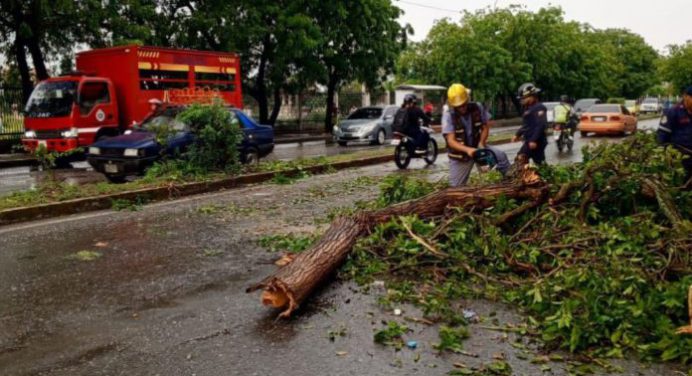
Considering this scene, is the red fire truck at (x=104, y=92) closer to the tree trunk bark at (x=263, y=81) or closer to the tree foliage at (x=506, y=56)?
the tree trunk bark at (x=263, y=81)

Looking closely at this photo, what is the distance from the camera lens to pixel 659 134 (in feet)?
23.1

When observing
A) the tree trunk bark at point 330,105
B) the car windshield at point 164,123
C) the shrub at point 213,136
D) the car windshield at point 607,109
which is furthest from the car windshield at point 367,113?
the shrub at point 213,136

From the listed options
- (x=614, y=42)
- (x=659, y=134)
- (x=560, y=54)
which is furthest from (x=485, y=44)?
(x=614, y=42)

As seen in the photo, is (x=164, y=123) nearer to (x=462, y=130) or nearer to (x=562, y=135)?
(x=462, y=130)

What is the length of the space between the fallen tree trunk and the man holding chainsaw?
0.94m

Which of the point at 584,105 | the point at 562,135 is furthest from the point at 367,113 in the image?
the point at 584,105

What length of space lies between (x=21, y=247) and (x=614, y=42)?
8470cm

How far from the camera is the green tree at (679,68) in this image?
2275 inches

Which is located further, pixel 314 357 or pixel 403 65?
pixel 403 65

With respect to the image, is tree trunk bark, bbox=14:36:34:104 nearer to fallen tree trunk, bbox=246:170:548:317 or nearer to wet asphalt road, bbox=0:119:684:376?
wet asphalt road, bbox=0:119:684:376

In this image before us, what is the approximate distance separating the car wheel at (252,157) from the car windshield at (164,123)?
1.75m

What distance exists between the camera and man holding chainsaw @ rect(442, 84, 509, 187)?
7.24m

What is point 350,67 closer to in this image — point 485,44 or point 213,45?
point 213,45

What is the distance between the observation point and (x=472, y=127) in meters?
7.54
